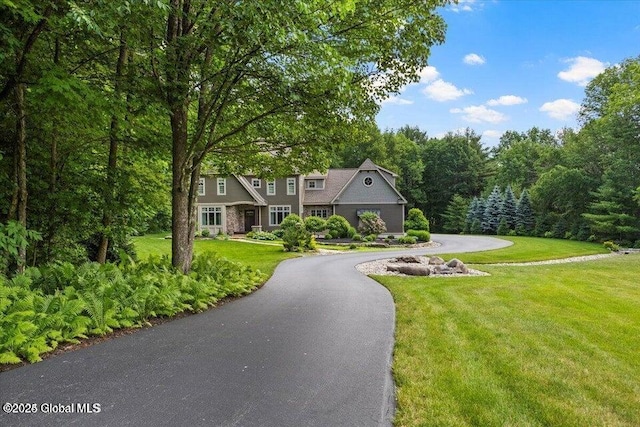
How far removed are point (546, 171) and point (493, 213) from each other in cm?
915

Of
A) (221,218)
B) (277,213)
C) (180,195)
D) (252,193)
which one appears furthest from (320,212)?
(180,195)

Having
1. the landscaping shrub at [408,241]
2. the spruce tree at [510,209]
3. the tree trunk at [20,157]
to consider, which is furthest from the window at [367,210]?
the tree trunk at [20,157]

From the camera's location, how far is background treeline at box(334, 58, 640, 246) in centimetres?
3002

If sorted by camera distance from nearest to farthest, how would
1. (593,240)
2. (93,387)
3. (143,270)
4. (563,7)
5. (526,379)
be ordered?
1. (93,387)
2. (526,379)
3. (143,270)
4. (563,7)
5. (593,240)

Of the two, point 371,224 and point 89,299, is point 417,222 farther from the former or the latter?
point 89,299

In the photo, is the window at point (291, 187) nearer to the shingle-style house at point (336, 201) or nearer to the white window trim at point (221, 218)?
the shingle-style house at point (336, 201)

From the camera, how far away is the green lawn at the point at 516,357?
3322mm

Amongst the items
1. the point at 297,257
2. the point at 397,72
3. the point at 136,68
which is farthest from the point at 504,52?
the point at 136,68

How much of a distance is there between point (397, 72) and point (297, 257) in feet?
32.4

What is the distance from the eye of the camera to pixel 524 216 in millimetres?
39125

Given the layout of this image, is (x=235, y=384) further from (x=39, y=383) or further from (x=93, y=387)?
(x=39, y=383)

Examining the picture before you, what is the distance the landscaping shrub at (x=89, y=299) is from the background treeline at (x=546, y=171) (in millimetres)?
5004

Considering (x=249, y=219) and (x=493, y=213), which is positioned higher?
(x=493, y=213)

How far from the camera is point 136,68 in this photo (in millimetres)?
6816
